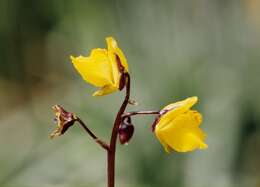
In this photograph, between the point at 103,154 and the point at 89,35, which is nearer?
the point at 103,154

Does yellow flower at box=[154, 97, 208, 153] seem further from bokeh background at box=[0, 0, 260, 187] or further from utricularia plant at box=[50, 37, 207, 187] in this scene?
bokeh background at box=[0, 0, 260, 187]

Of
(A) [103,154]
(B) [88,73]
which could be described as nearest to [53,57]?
(A) [103,154]

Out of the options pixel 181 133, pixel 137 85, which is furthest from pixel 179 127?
pixel 137 85

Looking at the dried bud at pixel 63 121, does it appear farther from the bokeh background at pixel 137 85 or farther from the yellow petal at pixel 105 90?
the bokeh background at pixel 137 85

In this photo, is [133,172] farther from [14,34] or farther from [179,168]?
[14,34]

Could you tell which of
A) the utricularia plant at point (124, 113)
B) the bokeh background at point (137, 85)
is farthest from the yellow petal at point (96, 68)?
the bokeh background at point (137, 85)

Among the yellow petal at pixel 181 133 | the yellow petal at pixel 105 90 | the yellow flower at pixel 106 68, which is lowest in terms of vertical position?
the yellow petal at pixel 181 133

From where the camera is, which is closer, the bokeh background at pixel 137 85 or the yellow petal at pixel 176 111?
the yellow petal at pixel 176 111
